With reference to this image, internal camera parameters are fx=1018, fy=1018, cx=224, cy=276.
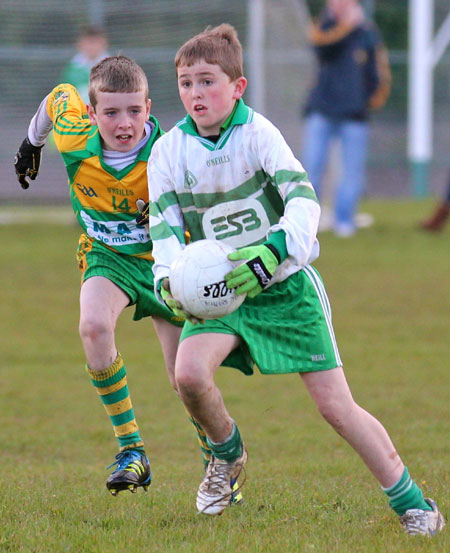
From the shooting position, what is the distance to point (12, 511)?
435 centimetres

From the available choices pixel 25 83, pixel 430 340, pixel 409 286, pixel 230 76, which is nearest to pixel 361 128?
pixel 409 286

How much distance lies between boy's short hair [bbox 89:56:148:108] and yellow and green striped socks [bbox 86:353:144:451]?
124 centimetres

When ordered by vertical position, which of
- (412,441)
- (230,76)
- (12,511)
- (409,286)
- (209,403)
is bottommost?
(409,286)

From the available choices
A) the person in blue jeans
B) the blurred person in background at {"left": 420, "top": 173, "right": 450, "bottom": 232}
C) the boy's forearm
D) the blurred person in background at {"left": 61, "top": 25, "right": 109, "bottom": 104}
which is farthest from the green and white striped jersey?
the blurred person in background at {"left": 420, "top": 173, "right": 450, "bottom": 232}

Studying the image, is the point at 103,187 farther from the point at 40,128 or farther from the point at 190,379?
the point at 190,379

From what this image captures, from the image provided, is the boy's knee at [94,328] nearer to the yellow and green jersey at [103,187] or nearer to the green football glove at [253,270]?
the yellow and green jersey at [103,187]

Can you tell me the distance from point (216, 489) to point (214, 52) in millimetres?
1803

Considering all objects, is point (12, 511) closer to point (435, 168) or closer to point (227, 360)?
point (227, 360)

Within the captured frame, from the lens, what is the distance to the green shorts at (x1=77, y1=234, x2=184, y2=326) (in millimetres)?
4875

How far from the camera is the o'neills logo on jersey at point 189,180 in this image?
4.11 m

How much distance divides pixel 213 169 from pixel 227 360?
797 mm

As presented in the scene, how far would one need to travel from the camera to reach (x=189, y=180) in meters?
4.12

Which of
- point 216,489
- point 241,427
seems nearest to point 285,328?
point 216,489

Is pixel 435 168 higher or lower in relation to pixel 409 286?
lower
